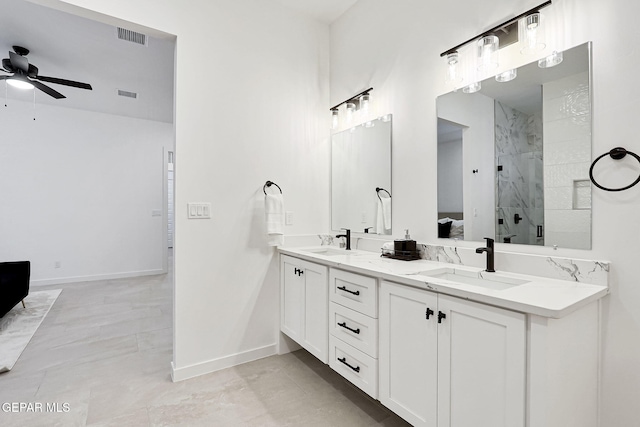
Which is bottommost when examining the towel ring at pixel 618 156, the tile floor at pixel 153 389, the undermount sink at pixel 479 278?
the tile floor at pixel 153 389

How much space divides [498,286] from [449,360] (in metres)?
0.49

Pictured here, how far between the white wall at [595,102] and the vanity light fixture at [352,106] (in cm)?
8

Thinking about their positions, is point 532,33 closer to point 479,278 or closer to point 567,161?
point 567,161

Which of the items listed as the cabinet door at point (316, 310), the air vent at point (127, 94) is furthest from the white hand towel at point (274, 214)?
the air vent at point (127, 94)

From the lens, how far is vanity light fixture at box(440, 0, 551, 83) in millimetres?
1490

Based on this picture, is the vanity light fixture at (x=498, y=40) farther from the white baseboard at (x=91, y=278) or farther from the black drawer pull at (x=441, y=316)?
the white baseboard at (x=91, y=278)

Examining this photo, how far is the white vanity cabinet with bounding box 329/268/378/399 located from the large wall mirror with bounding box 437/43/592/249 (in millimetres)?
665

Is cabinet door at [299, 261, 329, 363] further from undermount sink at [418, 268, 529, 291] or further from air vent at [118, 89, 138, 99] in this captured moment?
air vent at [118, 89, 138, 99]

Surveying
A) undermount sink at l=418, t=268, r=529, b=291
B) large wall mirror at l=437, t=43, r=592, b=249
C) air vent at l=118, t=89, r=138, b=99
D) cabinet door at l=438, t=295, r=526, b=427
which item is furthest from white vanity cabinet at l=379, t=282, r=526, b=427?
air vent at l=118, t=89, r=138, b=99

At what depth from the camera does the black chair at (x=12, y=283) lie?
320 centimetres

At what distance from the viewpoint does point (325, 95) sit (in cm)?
298

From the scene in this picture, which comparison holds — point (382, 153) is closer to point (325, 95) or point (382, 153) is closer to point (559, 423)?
point (325, 95)

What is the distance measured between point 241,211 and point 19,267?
118 inches

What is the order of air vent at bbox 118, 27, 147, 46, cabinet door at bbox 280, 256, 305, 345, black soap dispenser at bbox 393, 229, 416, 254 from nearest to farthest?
black soap dispenser at bbox 393, 229, 416, 254 < cabinet door at bbox 280, 256, 305, 345 < air vent at bbox 118, 27, 147, 46
